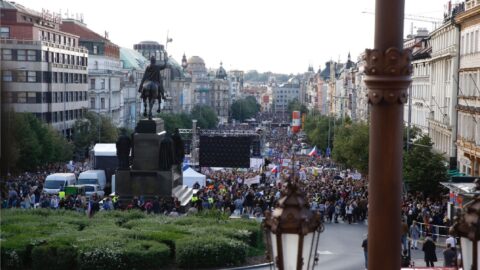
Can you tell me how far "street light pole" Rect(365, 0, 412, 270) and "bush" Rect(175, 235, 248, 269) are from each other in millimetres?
18239

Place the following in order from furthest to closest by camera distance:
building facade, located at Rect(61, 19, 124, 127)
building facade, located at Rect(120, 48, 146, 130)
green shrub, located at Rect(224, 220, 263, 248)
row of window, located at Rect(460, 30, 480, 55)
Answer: building facade, located at Rect(120, 48, 146, 130)
building facade, located at Rect(61, 19, 124, 127)
row of window, located at Rect(460, 30, 480, 55)
green shrub, located at Rect(224, 220, 263, 248)

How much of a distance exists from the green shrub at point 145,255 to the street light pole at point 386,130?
1762 cm

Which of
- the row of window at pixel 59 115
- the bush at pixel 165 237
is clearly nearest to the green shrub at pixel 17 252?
the bush at pixel 165 237

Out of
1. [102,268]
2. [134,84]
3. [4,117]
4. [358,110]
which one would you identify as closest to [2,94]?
[4,117]

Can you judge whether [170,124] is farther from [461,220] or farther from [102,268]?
[461,220]

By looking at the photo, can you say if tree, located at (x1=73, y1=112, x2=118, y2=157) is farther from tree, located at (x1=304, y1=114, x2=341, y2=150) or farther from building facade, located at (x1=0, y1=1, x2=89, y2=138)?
tree, located at (x1=304, y1=114, x2=341, y2=150)

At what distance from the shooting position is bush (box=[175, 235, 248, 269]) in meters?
24.3

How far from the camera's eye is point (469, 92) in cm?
5403

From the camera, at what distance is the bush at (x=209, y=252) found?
24281 millimetres

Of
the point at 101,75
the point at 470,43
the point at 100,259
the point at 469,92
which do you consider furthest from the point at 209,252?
the point at 101,75

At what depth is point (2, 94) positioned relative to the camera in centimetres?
832

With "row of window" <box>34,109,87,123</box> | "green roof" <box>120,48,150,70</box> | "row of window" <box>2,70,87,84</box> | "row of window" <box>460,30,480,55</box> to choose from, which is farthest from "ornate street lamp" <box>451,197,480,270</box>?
"green roof" <box>120,48,150,70</box>

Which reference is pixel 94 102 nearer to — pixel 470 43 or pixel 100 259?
pixel 470 43

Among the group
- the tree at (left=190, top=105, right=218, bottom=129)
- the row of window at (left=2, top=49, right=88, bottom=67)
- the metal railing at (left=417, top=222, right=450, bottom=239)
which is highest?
the row of window at (left=2, top=49, right=88, bottom=67)
